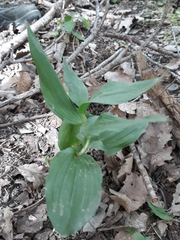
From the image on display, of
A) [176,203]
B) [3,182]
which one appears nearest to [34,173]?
[3,182]

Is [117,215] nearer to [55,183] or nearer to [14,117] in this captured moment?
[55,183]

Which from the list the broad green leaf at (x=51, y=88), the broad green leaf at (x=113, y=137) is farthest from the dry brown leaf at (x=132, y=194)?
the broad green leaf at (x=51, y=88)

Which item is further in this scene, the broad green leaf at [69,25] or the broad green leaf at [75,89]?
the broad green leaf at [69,25]

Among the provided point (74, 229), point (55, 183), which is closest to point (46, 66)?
point (55, 183)

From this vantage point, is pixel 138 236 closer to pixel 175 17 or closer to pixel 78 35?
pixel 78 35

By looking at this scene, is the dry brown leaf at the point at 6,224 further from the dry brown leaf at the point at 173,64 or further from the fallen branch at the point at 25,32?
the dry brown leaf at the point at 173,64

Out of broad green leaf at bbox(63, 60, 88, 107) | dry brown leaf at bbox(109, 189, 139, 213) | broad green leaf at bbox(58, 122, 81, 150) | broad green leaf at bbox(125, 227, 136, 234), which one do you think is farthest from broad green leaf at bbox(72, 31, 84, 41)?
broad green leaf at bbox(125, 227, 136, 234)
